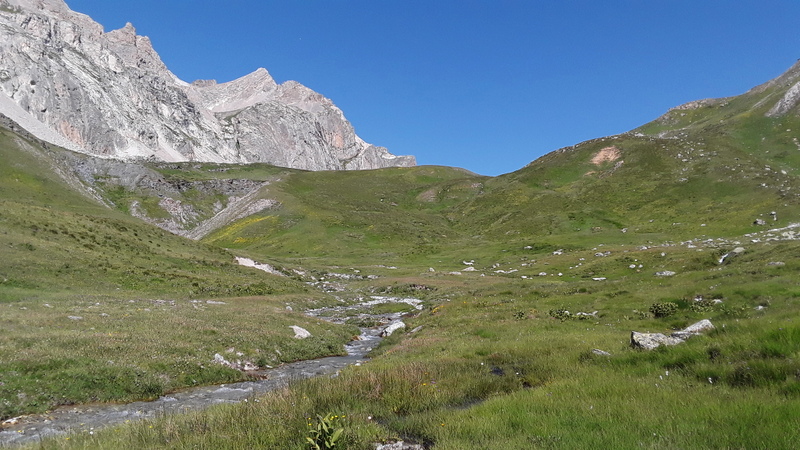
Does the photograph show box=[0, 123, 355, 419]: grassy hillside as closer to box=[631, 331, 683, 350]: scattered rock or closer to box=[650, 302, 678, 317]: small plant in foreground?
box=[631, 331, 683, 350]: scattered rock

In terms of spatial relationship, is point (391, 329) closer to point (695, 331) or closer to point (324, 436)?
point (695, 331)

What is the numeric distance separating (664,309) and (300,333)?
22072 mm

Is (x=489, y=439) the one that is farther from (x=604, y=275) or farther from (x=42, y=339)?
(x=604, y=275)

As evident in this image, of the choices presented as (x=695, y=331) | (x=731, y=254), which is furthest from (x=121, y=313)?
(x=731, y=254)

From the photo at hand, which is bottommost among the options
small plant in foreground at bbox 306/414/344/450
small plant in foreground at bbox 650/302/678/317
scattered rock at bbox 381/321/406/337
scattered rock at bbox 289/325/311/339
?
scattered rock at bbox 381/321/406/337

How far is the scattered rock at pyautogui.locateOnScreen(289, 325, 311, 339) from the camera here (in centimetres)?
2631

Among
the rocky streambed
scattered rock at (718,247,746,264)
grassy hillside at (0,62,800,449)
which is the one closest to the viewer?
grassy hillside at (0,62,800,449)

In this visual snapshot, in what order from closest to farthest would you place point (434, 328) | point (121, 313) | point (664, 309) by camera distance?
point (664, 309) → point (434, 328) → point (121, 313)

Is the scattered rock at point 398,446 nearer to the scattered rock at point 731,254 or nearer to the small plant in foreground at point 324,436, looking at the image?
the small plant in foreground at point 324,436

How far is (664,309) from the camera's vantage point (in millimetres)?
22109

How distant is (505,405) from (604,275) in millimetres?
48270

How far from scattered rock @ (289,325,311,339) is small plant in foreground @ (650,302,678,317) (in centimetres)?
2097

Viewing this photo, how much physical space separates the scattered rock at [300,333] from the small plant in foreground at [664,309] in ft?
68.8

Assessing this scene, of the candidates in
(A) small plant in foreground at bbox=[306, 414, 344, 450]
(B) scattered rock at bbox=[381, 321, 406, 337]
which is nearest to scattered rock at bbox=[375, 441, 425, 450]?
(A) small plant in foreground at bbox=[306, 414, 344, 450]
